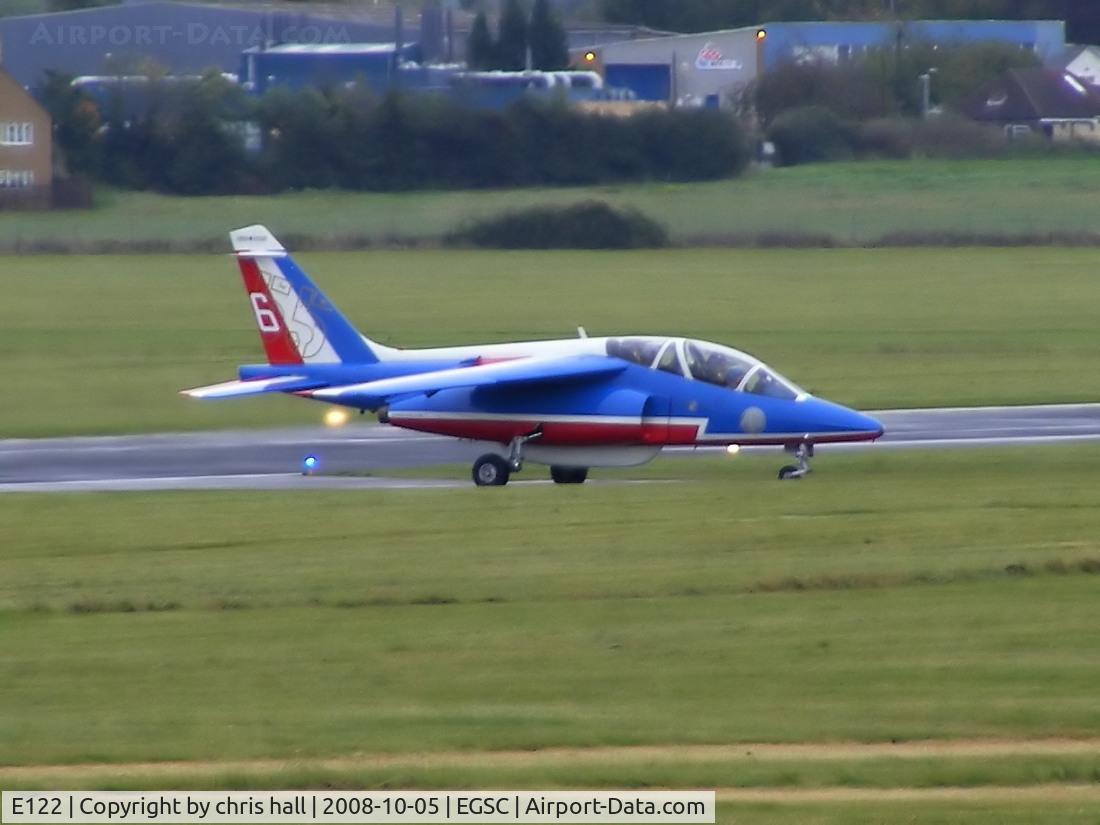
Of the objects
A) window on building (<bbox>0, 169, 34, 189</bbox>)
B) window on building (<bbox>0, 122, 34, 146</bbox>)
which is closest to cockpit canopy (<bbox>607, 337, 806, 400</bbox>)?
window on building (<bbox>0, 122, 34, 146</bbox>)

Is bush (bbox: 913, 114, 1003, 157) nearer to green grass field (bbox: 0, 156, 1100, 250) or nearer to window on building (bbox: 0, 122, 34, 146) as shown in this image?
green grass field (bbox: 0, 156, 1100, 250)

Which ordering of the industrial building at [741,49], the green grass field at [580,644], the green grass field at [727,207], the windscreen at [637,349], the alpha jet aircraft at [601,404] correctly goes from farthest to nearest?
the industrial building at [741,49] < the green grass field at [727,207] < the windscreen at [637,349] < the alpha jet aircraft at [601,404] < the green grass field at [580,644]

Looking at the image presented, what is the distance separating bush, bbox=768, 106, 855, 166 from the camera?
243ft

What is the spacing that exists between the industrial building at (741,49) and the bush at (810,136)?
5.06 metres

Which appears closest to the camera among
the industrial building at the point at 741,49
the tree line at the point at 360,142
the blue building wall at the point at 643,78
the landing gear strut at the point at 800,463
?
the landing gear strut at the point at 800,463

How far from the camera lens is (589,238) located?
71812 millimetres

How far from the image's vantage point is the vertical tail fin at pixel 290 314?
28.0 meters

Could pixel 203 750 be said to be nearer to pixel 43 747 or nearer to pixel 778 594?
pixel 43 747

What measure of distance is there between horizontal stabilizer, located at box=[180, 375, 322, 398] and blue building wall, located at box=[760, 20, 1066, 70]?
54176mm

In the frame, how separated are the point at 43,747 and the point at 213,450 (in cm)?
1760

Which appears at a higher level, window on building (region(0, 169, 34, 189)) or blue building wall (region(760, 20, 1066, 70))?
blue building wall (region(760, 20, 1066, 70))

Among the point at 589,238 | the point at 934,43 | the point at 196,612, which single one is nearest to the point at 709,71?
the point at 934,43

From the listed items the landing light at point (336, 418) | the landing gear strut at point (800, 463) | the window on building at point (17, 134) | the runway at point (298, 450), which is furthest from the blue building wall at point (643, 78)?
the landing gear strut at point (800, 463)

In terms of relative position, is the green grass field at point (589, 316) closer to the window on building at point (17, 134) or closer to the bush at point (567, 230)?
the bush at point (567, 230)
